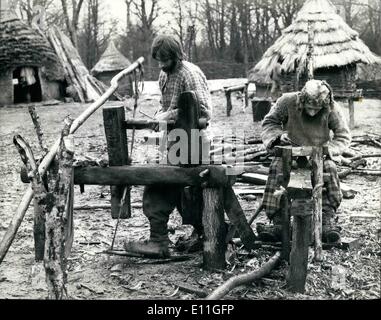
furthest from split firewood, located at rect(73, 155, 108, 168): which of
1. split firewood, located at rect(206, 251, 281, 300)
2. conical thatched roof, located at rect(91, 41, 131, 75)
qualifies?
conical thatched roof, located at rect(91, 41, 131, 75)

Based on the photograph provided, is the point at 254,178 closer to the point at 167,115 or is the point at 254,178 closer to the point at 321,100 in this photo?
the point at 321,100

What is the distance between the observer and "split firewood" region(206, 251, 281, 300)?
3783 millimetres

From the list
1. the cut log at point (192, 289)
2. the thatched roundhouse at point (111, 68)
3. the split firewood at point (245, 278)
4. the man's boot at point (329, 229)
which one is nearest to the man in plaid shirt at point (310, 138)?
the man's boot at point (329, 229)

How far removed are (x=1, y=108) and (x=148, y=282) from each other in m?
15.7

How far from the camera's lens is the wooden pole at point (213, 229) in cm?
436

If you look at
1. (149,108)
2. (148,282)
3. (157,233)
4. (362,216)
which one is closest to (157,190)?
(157,233)

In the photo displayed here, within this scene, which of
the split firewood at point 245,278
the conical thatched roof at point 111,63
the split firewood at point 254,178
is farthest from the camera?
the conical thatched roof at point 111,63

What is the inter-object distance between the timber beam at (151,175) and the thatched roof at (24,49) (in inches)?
626

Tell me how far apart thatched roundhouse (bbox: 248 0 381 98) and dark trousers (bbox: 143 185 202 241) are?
8.71 metres

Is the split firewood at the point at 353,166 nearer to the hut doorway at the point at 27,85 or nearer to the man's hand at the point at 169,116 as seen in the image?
the man's hand at the point at 169,116

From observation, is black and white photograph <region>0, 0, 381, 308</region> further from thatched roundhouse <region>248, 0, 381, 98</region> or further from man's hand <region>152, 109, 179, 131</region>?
thatched roundhouse <region>248, 0, 381, 98</region>

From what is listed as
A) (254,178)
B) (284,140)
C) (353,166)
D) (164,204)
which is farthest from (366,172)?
(164,204)

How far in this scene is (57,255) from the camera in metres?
3.46
